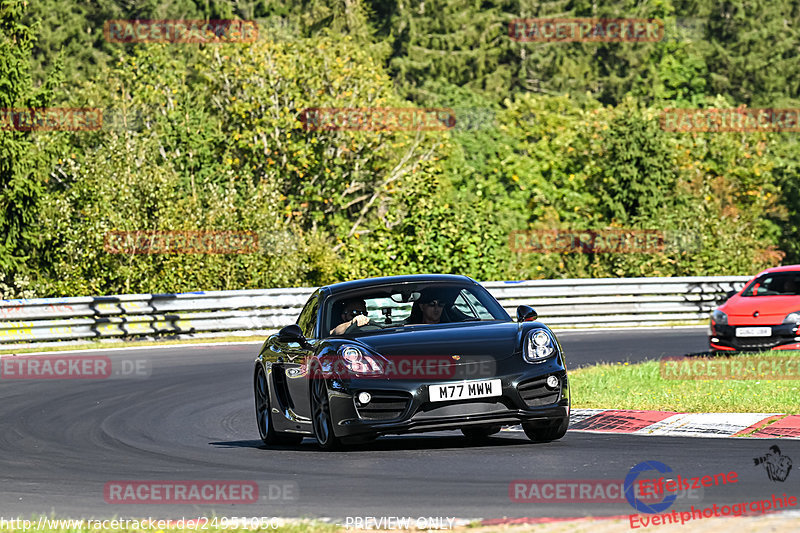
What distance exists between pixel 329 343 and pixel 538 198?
5237cm

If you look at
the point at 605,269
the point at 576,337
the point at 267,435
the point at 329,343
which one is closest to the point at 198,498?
the point at 329,343

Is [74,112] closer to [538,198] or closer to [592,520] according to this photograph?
[538,198]

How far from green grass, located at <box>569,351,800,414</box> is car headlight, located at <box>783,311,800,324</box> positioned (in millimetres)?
3209

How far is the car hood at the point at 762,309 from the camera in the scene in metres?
19.8

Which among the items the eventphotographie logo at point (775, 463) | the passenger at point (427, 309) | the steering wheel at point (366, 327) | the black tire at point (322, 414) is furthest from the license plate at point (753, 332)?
the black tire at point (322, 414)

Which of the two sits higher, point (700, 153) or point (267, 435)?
point (267, 435)

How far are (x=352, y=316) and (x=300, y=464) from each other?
165cm

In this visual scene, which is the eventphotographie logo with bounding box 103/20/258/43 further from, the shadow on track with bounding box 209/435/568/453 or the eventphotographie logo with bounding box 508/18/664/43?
the shadow on track with bounding box 209/435/568/453

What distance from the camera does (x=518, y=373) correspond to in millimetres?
9891

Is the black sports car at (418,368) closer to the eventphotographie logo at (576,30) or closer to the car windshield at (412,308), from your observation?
the car windshield at (412,308)

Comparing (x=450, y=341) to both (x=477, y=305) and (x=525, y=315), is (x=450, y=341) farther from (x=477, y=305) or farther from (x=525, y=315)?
(x=477, y=305)

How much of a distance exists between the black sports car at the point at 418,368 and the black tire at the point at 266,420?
0.72ft

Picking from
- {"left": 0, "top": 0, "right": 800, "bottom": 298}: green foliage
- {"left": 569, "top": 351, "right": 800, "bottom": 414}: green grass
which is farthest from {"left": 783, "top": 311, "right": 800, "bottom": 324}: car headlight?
{"left": 0, "top": 0, "right": 800, "bottom": 298}: green foliage

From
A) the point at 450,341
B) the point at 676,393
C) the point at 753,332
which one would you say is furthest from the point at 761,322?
the point at 450,341
